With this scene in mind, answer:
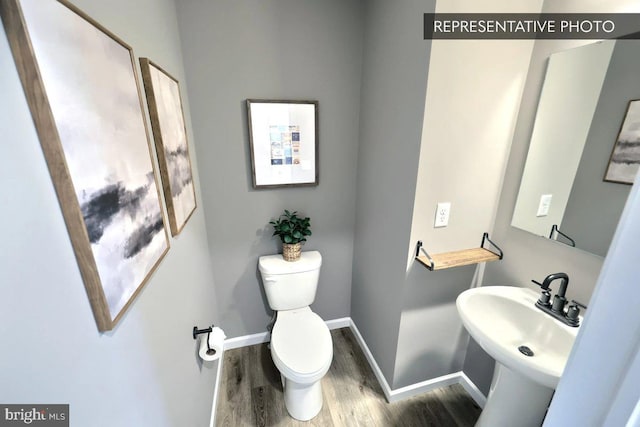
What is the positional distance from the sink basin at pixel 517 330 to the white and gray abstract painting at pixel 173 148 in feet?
4.29

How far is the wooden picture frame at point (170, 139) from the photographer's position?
0.89 metres

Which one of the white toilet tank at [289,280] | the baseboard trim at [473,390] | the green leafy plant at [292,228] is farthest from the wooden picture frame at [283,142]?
the baseboard trim at [473,390]

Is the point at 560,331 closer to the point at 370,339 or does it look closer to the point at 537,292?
the point at 537,292

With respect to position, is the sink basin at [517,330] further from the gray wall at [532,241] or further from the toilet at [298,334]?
the toilet at [298,334]

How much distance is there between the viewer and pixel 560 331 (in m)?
1.06

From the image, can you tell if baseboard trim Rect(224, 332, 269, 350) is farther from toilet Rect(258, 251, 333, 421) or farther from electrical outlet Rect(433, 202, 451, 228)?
electrical outlet Rect(433, 202, 451, 228)

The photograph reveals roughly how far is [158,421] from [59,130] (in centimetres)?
82

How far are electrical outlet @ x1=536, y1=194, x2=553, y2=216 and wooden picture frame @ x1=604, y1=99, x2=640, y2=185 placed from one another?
9.3 inches

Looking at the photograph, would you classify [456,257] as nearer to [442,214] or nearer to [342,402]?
[442,214]

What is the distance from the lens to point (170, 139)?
40.8 inches

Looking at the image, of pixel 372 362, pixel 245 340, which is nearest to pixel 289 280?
pixel 245 340

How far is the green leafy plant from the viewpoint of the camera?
1755 mm

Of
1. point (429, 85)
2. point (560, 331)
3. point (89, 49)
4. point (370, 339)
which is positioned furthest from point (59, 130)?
point (370, 339)

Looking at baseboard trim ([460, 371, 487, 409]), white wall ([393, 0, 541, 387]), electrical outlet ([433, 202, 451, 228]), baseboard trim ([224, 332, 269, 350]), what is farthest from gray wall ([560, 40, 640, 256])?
baseboard trim ([224, 332, 269, 350])
